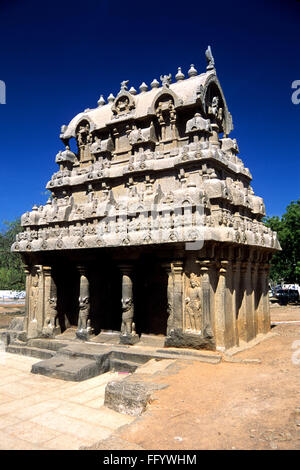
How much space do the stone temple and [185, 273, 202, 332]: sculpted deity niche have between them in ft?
0.10

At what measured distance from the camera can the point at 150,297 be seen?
542 inches

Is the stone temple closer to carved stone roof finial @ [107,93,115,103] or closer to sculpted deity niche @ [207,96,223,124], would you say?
sculpted deity niche @ [207,96,223,124]

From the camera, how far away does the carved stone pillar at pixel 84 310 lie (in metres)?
13.3

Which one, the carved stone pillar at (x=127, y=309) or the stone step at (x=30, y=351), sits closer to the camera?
the carved stone pillar at (x=127, y=309)

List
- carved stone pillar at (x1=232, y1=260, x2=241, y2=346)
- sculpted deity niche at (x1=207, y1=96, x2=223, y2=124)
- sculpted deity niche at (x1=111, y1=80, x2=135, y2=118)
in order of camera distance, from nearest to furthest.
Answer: carved stone pillar at (x1=232, y1=260, x2=241, y2=346)
sculpted deity niche at (x1=207, y1=96, x2=223, y2=124)
sculpted deity niche at (x1=111, y1=80, x2=135, y2=118)

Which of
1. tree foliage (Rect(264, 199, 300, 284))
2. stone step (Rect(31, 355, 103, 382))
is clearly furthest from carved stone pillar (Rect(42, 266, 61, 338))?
tree foliage (Rect(264, 199, 300, 284))

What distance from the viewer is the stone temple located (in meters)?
10.9

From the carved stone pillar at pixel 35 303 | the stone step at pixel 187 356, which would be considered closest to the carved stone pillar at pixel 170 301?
the stone step at pixel 187 356

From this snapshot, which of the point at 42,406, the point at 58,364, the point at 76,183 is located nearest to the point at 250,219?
the point at 76,183

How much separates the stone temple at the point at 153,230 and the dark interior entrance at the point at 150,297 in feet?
0.13

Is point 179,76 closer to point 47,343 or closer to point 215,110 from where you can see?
point 215,110

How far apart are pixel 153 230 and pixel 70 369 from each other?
485 cm

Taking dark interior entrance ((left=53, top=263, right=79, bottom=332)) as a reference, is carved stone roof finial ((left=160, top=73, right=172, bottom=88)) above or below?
above

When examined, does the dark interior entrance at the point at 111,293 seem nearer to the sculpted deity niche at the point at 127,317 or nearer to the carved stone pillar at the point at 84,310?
the carved stone pillar at the point at 84,310
